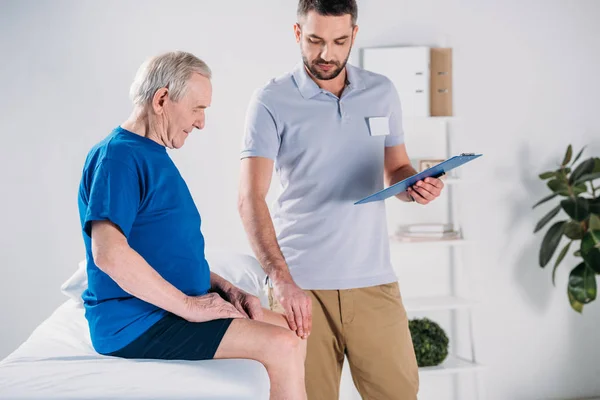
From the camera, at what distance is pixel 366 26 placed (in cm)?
352

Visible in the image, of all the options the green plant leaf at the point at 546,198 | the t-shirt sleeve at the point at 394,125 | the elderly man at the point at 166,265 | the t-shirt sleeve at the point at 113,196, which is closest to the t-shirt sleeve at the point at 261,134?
the elderly man at the point at 166,265

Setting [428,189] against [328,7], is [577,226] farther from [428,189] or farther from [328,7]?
[328,7]

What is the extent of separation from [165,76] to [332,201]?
1.85 feet

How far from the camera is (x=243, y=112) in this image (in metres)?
3.44

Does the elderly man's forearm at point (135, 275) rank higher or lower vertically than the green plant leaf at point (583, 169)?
lower

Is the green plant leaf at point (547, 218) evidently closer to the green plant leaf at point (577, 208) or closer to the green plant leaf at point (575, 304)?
the green plant leaf at point (577, 208)

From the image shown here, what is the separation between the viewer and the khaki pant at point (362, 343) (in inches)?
81.1

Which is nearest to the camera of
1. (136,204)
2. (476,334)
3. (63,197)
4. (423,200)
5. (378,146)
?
(136,204)

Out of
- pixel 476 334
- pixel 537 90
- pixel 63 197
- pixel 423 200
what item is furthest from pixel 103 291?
pixel 537 90

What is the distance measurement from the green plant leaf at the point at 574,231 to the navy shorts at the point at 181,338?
7.22 ft

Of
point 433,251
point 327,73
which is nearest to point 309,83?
point 327,73

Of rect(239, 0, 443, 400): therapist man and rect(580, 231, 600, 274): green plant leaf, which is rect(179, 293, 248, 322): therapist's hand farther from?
rect(580, 231, 600, 274): green plant leaf

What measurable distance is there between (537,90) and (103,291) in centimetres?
266

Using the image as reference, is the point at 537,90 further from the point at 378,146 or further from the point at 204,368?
the point at 204,368
